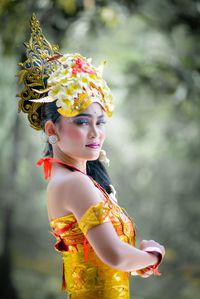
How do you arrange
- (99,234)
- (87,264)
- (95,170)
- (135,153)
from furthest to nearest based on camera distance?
(135,153)
(95,170)
(87,264)
(99,234)

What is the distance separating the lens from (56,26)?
16.9 feet

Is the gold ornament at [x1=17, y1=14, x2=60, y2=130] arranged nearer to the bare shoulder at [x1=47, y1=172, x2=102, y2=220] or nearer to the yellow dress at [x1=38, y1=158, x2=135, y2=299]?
the bare shoulder at [x1=47, y1=172, x2=102, y2=220]

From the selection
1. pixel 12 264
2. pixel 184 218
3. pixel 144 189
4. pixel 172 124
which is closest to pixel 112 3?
pixel 172 124

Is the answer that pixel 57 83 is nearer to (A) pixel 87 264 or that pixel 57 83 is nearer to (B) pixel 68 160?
(B) pixel 68 160

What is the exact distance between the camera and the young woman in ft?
3.81

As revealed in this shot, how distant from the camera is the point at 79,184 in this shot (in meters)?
1.20

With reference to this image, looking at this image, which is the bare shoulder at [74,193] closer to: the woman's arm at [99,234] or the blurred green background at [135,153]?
the woman's arm at [99,234]

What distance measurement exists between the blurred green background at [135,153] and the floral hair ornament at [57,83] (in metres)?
3.89

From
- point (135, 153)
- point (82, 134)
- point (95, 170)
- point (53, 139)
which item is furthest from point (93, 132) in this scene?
point (135, 153)

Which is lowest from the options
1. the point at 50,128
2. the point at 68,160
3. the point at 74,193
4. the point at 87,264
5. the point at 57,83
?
the point at 87,264

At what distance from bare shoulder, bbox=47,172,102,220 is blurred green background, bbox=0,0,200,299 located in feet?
13.6

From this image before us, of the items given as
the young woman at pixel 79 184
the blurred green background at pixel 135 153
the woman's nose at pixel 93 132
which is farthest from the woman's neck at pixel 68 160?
the blurred green background at pixel 135 153

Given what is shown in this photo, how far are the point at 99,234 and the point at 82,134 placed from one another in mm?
336

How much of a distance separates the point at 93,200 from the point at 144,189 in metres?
4.62
